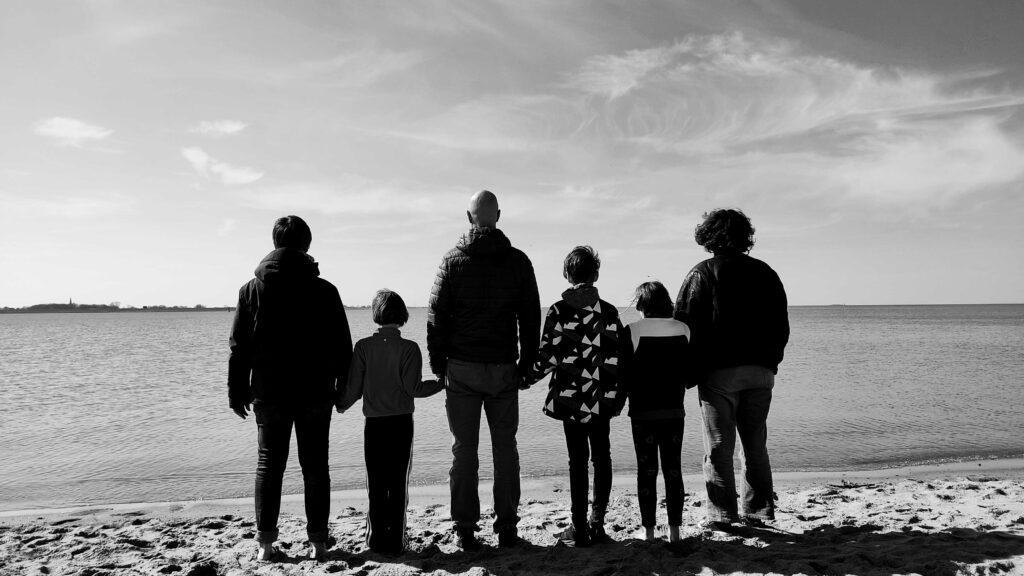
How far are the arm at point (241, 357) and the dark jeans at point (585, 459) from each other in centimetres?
196

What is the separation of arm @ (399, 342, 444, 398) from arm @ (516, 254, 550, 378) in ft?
1.82

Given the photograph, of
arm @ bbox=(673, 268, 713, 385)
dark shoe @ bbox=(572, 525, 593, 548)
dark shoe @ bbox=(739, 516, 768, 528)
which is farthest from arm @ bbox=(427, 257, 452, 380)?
dark shoe @ bbox=(739, 516, 768, 528)

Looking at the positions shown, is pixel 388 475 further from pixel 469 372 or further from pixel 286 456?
pixel 469 372

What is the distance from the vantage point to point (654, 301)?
3750mm

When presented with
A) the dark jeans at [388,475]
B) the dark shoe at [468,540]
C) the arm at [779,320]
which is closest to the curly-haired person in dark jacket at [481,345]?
the dark shoe at [468,540]

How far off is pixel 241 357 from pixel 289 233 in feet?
2.65

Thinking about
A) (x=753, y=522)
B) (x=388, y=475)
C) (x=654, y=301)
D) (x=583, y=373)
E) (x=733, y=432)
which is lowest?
(x=753, y=522)

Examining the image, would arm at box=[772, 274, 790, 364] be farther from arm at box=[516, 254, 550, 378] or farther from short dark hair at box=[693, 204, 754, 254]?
arm at box=[516, 254, 550, 378]

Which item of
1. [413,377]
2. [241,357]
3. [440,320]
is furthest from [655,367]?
[241,357]

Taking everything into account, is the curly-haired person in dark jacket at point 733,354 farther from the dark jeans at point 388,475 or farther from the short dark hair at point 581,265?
the dark jeans at point 388,475

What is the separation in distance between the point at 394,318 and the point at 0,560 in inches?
125

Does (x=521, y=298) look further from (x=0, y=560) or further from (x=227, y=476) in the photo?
(x=227, y=476)

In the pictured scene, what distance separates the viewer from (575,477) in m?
3.62

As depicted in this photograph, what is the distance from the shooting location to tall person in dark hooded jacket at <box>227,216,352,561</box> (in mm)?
3553
